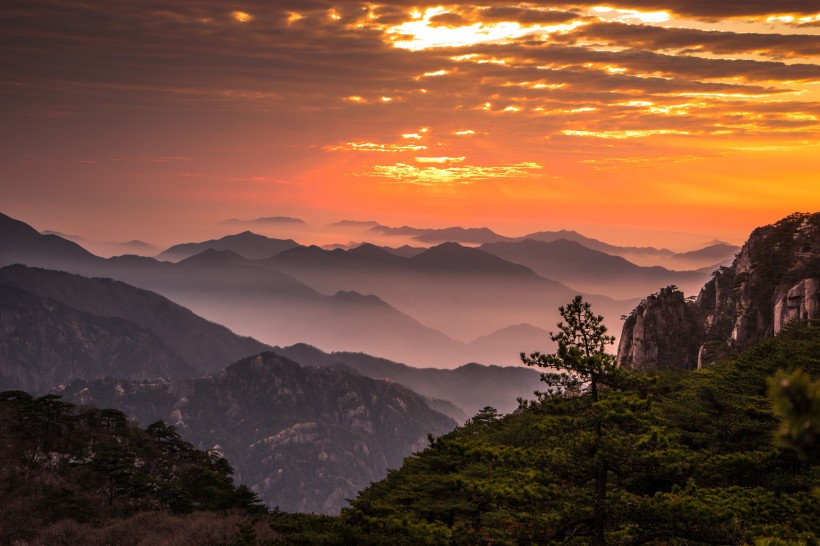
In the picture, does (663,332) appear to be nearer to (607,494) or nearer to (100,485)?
(100,485)

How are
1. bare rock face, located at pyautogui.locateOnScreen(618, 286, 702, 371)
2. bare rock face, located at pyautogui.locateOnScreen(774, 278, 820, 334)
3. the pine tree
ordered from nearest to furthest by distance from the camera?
the pine tree, bare rock face, located at pyautogui.locateOnScreen(774, 278, 820, 334), bare rock face, located at pyautogui.locateOnScreen(618, 286, 702, 371)

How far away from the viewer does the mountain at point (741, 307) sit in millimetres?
95125

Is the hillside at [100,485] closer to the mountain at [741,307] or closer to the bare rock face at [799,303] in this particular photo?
the bare rock face at [799,303]

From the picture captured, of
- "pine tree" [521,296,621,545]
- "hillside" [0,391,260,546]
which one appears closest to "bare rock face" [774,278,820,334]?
"hillside" [0,391,260,546]

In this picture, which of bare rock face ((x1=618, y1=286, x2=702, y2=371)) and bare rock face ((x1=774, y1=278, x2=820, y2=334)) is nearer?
bare rock face ((x1=774, y1=278, x2=820, y2=334))

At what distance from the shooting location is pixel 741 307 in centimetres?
10850

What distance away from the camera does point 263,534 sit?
51.8 meters

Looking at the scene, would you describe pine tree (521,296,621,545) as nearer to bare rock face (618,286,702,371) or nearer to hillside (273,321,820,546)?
hillside (273,321,820,546)

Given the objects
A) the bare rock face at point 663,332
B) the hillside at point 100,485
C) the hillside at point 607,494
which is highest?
the bare rock face at point 663,332

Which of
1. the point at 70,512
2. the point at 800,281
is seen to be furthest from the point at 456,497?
the point at 800,281

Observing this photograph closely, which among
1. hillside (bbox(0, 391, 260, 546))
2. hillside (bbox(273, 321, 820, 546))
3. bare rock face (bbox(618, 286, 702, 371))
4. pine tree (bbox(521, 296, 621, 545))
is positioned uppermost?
bare rock face (bbox(618, 286, 702, 371))

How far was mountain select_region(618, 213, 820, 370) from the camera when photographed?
312ft

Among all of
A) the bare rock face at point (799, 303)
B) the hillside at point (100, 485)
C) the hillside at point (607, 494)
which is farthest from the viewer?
the bare rock face at point (799, 303)

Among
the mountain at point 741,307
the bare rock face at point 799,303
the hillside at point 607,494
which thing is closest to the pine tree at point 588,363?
the hillside at point 607,494
